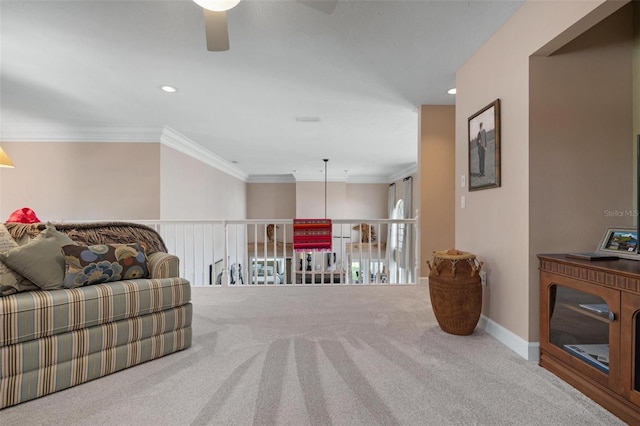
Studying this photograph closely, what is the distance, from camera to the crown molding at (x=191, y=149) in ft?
15.1

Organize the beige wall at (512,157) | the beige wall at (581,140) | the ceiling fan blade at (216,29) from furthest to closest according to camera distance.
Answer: the beige wall at (581,140)
the beige wall at (512,157)
the ceiling fan blade at (216,29)

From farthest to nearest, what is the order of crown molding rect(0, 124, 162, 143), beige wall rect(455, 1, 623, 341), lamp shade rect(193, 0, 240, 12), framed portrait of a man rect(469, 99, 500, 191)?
1. crown molding rect(0, 124, 162, 143)
2. framed portrait of a man rect(469, 99, 500, 191)
3. beige wall rect(455, 1, 623, 341)
4. lamp shade rect(193, 0, 240, 12)

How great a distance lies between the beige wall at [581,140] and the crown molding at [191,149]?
4597 millimetres

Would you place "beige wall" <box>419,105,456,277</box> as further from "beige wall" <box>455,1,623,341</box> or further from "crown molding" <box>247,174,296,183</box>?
"crown molding" <box>247,174,296,183</box>

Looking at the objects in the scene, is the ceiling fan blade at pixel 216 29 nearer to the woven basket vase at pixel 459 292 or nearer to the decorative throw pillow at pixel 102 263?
the decorative throw pillow at pixel 102 263

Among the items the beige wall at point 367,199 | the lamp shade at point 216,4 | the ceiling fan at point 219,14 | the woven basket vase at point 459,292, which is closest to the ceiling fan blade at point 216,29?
the ceiling fan at point 219,14

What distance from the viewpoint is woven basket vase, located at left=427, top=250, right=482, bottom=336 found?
2229 mm

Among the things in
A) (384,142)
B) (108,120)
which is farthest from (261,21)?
(384,142)

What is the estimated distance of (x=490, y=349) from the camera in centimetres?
206

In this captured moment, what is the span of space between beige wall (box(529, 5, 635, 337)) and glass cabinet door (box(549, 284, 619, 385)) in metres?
0.28

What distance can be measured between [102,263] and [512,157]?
2808 mm

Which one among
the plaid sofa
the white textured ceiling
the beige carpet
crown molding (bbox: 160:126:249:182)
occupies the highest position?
the white textured ceiling

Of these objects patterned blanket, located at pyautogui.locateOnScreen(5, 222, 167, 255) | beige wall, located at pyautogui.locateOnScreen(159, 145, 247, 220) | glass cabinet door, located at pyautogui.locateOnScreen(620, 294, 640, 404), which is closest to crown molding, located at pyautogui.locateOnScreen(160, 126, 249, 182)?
beige wall, located at pyautogui.locateOnScreen(159, 145, 247, 220)

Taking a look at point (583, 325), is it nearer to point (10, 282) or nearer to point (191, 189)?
point (10, 282)
